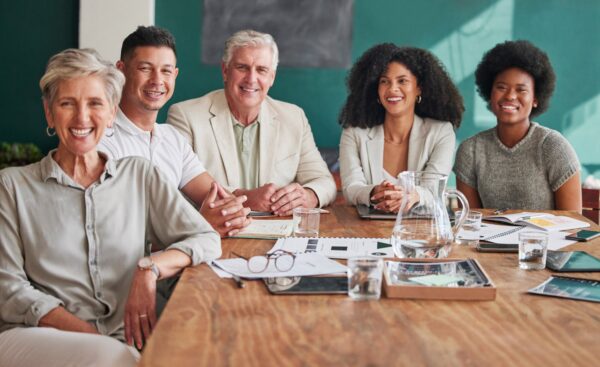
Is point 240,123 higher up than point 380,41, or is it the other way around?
point 380,41

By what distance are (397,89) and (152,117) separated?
1.17 m

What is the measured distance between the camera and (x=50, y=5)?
15.3 feet

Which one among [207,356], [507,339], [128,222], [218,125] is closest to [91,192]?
[128,222]

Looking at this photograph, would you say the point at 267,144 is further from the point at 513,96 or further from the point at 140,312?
the point at 140,312

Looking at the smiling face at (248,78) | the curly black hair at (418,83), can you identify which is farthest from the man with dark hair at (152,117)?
the curly black hair at (418,83)

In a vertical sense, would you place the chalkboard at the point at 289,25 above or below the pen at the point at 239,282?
above

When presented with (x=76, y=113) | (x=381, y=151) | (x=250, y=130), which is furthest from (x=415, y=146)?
(x=76, y=113)

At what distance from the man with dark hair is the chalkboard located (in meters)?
2.01

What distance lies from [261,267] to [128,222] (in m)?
0.41

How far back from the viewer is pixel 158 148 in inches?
102

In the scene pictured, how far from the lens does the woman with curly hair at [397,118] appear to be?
3150 millimetres

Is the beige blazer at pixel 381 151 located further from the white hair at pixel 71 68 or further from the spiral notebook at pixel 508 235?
the white hair at pixel 71 68

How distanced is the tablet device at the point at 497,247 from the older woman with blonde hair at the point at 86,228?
0.73 m

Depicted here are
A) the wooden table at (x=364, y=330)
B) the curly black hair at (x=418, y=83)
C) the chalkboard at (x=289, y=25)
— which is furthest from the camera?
the chalkboard at (x=289, y=25)
